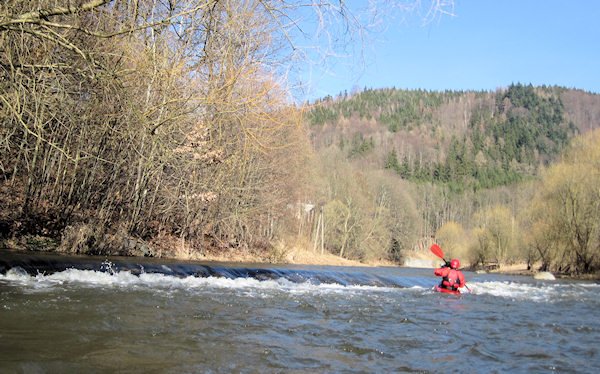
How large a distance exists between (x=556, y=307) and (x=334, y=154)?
45.4 meters

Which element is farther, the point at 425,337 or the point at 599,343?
the point at 599,343

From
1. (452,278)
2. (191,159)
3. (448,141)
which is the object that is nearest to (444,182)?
(448,141)

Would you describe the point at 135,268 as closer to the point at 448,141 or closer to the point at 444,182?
the point at 444,182

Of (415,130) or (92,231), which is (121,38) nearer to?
(92,231)

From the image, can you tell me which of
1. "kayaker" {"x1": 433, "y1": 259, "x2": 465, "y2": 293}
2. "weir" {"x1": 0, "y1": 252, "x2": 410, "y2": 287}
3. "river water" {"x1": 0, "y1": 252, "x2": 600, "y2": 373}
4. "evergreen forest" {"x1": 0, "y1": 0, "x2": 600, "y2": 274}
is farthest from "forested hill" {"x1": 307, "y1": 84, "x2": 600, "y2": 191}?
"river water" {"x1": 0, "y1": 252, "x2": 600, "y2": 373}

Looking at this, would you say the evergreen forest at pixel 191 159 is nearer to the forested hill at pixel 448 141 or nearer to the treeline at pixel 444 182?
the treeline at pixel 444 182

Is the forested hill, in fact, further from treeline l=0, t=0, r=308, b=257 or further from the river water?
the river water

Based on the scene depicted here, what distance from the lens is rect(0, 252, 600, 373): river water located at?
4.07m

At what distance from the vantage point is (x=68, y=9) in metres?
4.69

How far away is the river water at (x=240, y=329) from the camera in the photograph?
4.07 metres

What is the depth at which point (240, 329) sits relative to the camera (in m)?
5.58

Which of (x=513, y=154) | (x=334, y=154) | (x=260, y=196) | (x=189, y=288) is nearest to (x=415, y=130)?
(x=513, y=154)

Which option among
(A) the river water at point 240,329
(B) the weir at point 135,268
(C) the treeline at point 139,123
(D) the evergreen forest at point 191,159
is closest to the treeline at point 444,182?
(D) the evergreen forest at point 191,159

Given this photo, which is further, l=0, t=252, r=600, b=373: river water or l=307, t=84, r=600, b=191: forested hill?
l=307, t=84, r=600, b=191: forested hill
